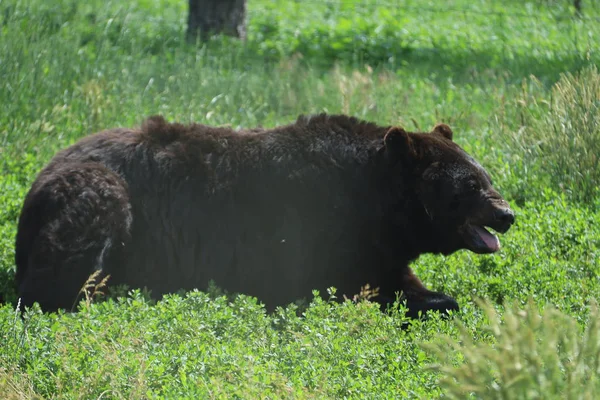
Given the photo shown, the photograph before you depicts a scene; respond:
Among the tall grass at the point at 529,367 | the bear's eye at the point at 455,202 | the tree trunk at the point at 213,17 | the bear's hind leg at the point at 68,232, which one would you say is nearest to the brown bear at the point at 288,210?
the bear's eye at the point at 455,202

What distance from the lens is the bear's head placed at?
652 cm

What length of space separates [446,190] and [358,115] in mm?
→ 3626

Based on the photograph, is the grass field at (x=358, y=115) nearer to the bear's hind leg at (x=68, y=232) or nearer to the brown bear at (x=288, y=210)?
the brown bear at (x=288, y=210)

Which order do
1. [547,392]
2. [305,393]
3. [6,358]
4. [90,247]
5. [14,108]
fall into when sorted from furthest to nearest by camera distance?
[14,108] → [90,247] → [6,358] → [305,393] → [547,392]

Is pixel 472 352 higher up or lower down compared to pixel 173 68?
higher up

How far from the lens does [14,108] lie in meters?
8.88

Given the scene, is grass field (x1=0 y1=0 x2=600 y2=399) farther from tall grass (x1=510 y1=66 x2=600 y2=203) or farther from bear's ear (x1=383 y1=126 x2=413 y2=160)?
bear's ear (x1=383 y1=126 x2=413 y2=160)

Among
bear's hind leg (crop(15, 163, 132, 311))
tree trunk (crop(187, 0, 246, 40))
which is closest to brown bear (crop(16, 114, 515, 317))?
bear's hind leg (crop(15, 163, 132, 311))

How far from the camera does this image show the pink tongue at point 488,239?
Result: 6527 mm

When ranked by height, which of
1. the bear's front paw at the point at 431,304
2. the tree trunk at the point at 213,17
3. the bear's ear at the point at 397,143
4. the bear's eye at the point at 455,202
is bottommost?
the tree trunk at the point at 213,17

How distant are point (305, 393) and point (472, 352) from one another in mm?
1181

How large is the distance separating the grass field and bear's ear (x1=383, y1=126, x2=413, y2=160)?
1.02m

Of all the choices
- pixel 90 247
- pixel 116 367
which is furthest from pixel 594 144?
pixel 116 367

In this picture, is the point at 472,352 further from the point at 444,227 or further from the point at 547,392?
the point at 444,227
